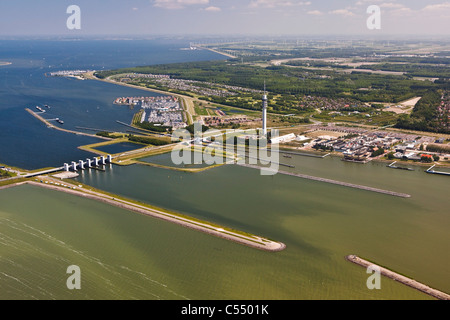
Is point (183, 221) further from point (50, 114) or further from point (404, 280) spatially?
point (50, 114)

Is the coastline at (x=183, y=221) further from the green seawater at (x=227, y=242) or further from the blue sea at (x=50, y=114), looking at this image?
the blue sea at (x=50, y=114)

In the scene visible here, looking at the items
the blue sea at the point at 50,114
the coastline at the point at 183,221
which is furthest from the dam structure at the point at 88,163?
the coastline at the point at 183,221

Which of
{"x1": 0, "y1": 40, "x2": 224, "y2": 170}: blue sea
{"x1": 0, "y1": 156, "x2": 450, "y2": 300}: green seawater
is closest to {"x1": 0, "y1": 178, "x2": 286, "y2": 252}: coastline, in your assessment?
{"x1": 0, "y1": 156, "x2": 450, "y2": 300}: green seawater

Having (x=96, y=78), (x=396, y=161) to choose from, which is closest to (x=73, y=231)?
(x=396, y=161)

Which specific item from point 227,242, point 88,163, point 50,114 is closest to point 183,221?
point 227,242

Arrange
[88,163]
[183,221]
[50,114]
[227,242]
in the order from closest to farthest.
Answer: [227,242] < [183,221] < [88,163] < [50,114]
